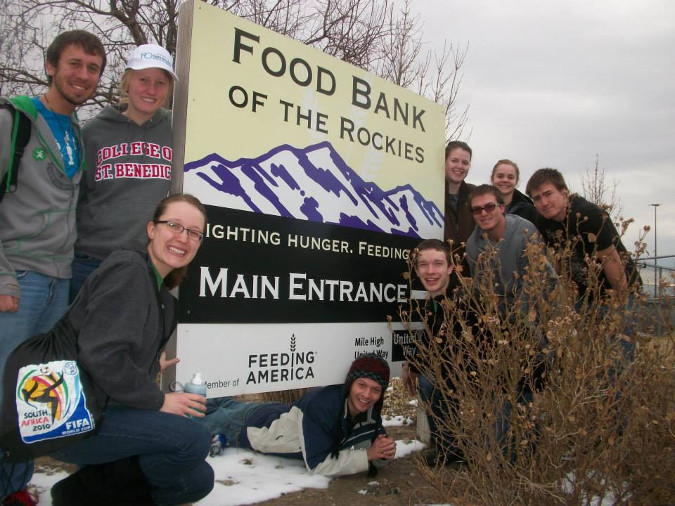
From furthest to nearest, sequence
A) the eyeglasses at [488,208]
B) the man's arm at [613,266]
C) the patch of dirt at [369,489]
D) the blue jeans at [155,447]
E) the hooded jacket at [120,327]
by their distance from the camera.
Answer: the eyeglasses at [488,208] < the man's arm at [613,266] < the patch of dirt at [369,489] < the blue jeans at [155,447] < the hooded jacket at [120,327]

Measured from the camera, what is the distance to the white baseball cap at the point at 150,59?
9.11ft

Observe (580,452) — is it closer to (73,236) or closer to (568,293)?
(568,293)

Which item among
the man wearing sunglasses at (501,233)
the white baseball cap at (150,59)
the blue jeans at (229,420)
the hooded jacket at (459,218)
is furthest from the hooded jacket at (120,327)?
the hooded jacket at (459,218)

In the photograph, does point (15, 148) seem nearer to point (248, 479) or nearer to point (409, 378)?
point (248, 479)

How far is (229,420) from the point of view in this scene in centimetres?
422

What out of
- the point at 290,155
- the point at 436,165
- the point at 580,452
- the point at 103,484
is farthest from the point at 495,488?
the point at 436,165

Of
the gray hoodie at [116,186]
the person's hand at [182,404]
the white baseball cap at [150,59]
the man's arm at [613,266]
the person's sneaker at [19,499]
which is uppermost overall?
the white baseball cap at [150,59]

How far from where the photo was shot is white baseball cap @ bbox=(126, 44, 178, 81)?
109 inches

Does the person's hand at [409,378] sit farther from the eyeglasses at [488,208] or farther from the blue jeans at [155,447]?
the blue jeans at [155,447]

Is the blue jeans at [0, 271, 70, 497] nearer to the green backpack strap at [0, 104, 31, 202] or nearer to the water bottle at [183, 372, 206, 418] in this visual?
the green backpack strap at [0, 104, 31, 202]

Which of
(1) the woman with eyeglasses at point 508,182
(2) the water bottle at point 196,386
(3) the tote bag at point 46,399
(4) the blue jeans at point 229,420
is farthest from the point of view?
(1) the woman with eyeglasses at point 508,182

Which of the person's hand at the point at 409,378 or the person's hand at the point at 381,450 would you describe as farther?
the person's hand at the point at 409,378

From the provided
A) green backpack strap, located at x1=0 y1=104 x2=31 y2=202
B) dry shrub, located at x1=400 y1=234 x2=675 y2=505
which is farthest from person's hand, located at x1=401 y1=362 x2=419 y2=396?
green backpack strap, located at x1=0 y1=104 x2=31 y2=202

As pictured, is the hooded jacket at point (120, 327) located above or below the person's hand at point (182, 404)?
above
